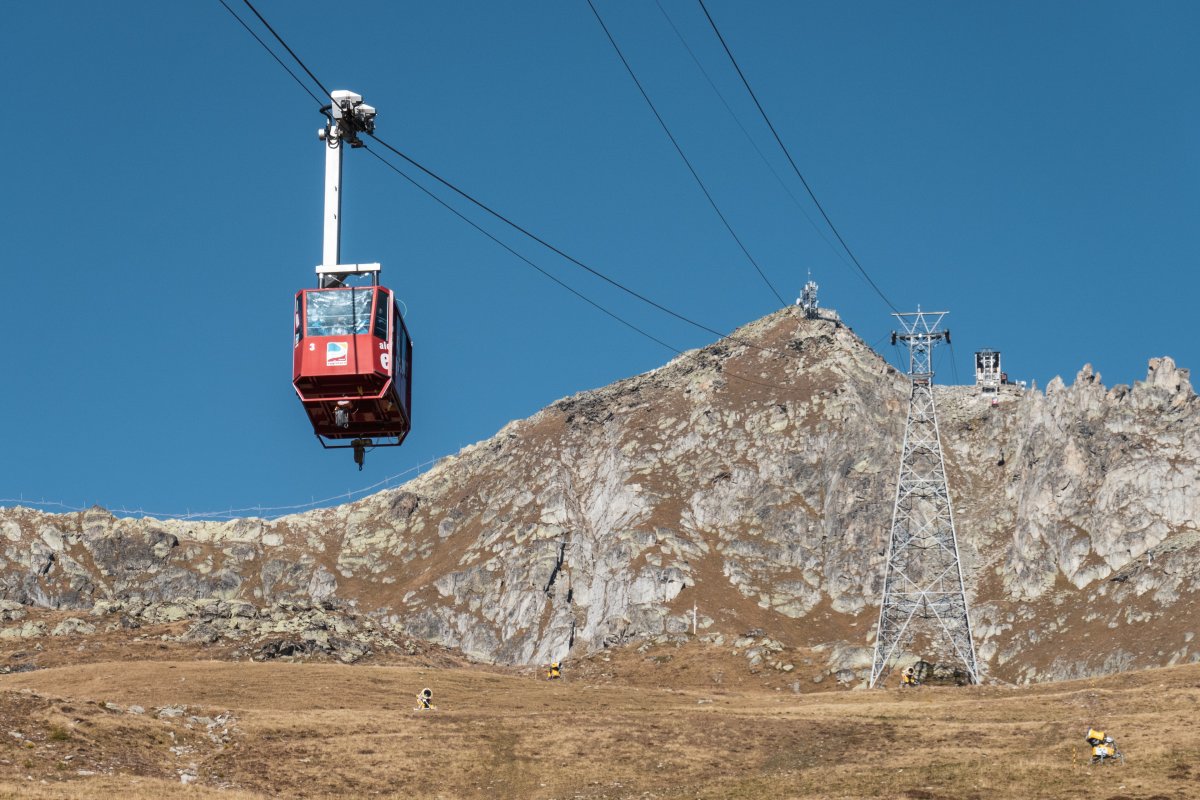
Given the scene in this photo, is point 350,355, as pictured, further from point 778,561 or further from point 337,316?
point 778,561

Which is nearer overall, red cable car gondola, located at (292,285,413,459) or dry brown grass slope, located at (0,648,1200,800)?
red cable car gondola, located at (292,285,413,459)

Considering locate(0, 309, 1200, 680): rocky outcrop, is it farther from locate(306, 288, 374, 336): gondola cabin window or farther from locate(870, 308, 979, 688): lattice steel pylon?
locate(306, 288, 374, 336): gondola cabin window

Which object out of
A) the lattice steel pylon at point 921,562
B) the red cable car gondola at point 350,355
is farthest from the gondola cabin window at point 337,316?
the lattice steel pylon at point 921,562

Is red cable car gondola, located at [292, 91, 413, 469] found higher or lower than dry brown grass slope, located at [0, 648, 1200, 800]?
higher

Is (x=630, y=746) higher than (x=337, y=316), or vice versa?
(x=337, y=316)

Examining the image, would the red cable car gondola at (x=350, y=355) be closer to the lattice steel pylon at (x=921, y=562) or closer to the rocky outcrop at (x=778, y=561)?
the lattice steel pylon at (x=921, y=562)

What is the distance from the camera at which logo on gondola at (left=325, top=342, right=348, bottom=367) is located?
43.7m

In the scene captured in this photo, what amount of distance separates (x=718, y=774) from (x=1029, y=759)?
13776 millimetres

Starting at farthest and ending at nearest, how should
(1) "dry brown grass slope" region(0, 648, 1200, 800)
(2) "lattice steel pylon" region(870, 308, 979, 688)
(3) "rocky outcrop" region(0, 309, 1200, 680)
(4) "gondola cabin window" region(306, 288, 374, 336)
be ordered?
(3) "rocky outcrop" region(0, 309, 1200, 680), (2) "lattice steel pylon" region(870, 308, 979, 688), (1) "dry brown grass slope" region(0, 648, 1200, 800), (4) "gondola cabin window" region(306, 288, 374, 336)

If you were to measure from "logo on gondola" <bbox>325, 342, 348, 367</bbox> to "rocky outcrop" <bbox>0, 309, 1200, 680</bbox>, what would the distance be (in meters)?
93.0

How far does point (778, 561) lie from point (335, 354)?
139808 mm

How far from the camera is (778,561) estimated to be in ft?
587

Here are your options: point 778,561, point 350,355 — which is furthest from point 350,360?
point 778,561

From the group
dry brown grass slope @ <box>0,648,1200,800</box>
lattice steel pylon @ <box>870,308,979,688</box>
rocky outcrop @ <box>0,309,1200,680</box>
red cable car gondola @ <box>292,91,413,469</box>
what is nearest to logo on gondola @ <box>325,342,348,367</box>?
red cable car gondola @ <box>292,91,413,469</box>
